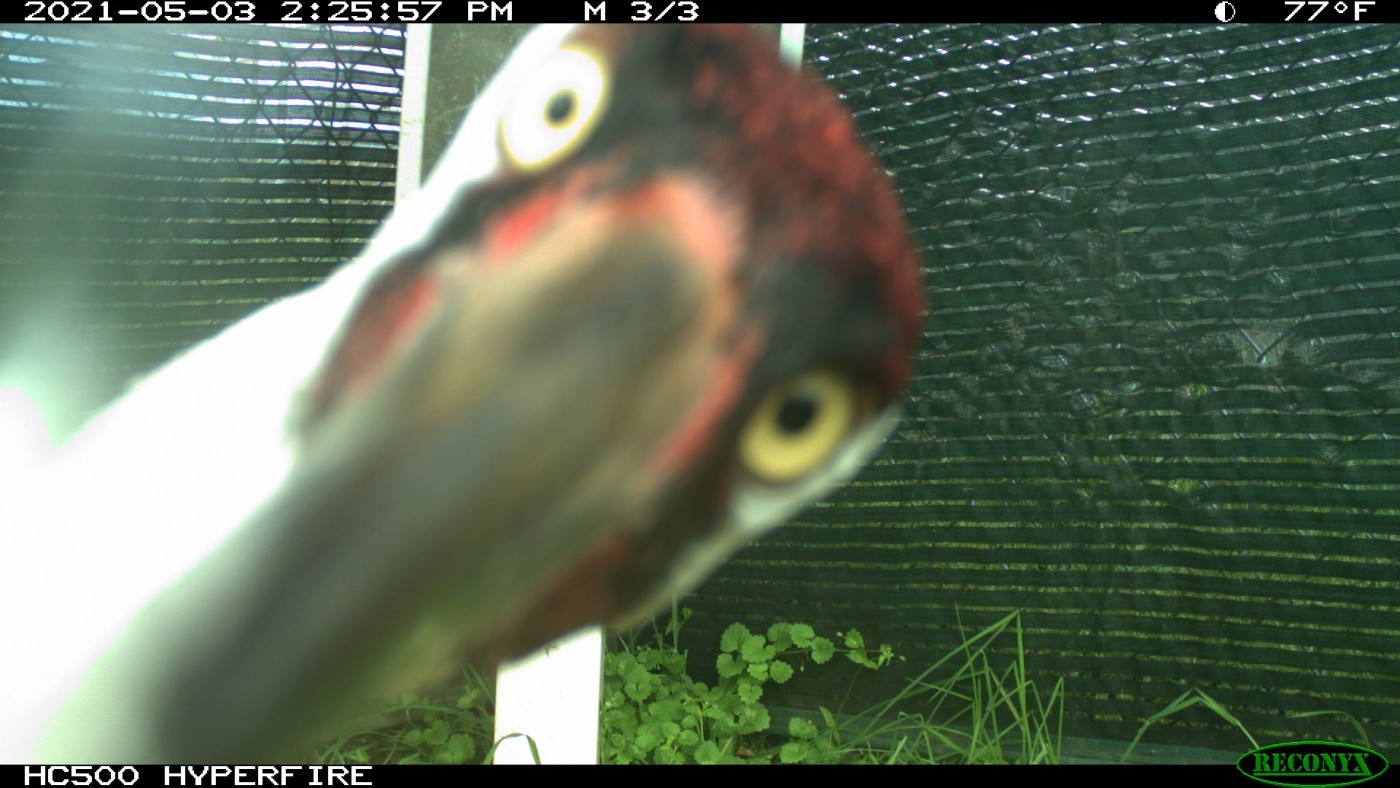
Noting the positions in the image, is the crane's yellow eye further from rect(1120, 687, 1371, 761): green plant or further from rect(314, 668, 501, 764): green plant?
rect(1120, 687, 1371, 761): green plant

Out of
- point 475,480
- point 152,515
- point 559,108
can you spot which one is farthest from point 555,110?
point 152,515

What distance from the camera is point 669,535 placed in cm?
27

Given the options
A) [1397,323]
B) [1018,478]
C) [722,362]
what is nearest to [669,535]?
[722,362]

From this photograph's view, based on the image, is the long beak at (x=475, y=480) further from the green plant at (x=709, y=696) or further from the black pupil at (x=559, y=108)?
the green plant at (x=709, y=696)

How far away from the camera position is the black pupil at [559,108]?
28 cm

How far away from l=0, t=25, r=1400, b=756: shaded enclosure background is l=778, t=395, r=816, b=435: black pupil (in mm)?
472

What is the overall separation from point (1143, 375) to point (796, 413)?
0.64 metres

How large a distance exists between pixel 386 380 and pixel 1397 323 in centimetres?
81

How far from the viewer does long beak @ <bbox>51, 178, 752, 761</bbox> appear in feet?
0.86

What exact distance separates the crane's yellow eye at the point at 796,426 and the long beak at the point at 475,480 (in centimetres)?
1

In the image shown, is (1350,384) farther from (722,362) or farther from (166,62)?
(166,62)

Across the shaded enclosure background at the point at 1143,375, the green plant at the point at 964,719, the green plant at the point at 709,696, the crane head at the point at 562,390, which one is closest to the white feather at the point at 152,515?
the crane head at the point at 562,390

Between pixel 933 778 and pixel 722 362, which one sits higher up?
pixel 722 362
